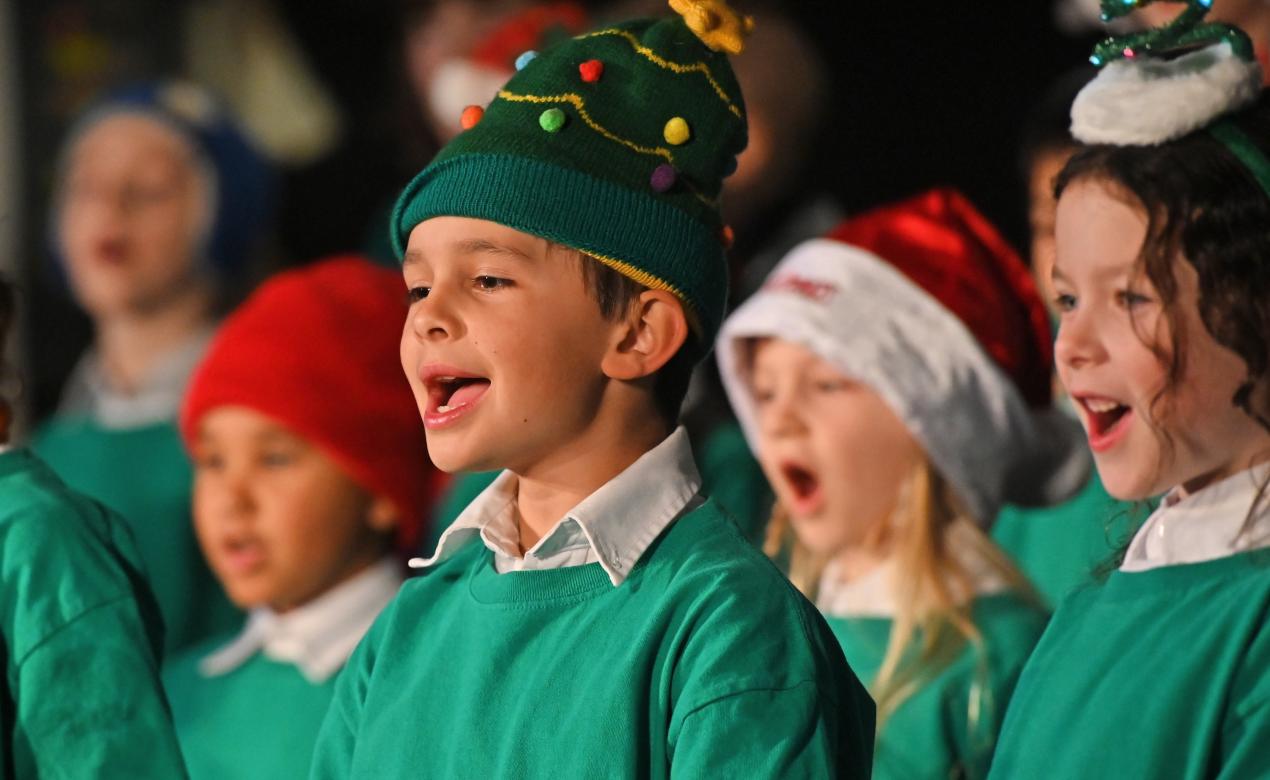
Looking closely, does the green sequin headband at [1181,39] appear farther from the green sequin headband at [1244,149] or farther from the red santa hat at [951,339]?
the red santa hat at [951,339]

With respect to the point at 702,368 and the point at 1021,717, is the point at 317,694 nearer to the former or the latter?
the point at 702,368

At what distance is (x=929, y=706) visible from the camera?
2463 mm

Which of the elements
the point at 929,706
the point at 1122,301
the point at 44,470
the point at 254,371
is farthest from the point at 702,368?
the point at 1122,301

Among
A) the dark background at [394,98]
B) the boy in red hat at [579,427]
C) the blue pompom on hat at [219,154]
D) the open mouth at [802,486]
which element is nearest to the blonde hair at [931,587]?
the open mouth at [802,486]

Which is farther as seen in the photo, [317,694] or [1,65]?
[1,65]

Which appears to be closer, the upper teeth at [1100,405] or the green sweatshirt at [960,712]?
the upper teeth at [1100,405]

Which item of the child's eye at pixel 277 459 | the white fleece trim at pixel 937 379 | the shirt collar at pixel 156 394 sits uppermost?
the white fleece trim at pixel 937 379

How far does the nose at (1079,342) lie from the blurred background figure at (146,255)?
2748 millimetres

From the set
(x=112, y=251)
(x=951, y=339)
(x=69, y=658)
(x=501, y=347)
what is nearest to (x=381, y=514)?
(x=951, y=339)

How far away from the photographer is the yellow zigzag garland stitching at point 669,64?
5.93 ft

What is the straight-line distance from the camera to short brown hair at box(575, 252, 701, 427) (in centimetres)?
178

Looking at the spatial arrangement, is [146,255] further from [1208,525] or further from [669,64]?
[1208,525]

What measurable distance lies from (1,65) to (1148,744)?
181 inches

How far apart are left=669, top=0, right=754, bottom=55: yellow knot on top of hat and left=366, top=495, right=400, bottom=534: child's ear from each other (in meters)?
1.45
